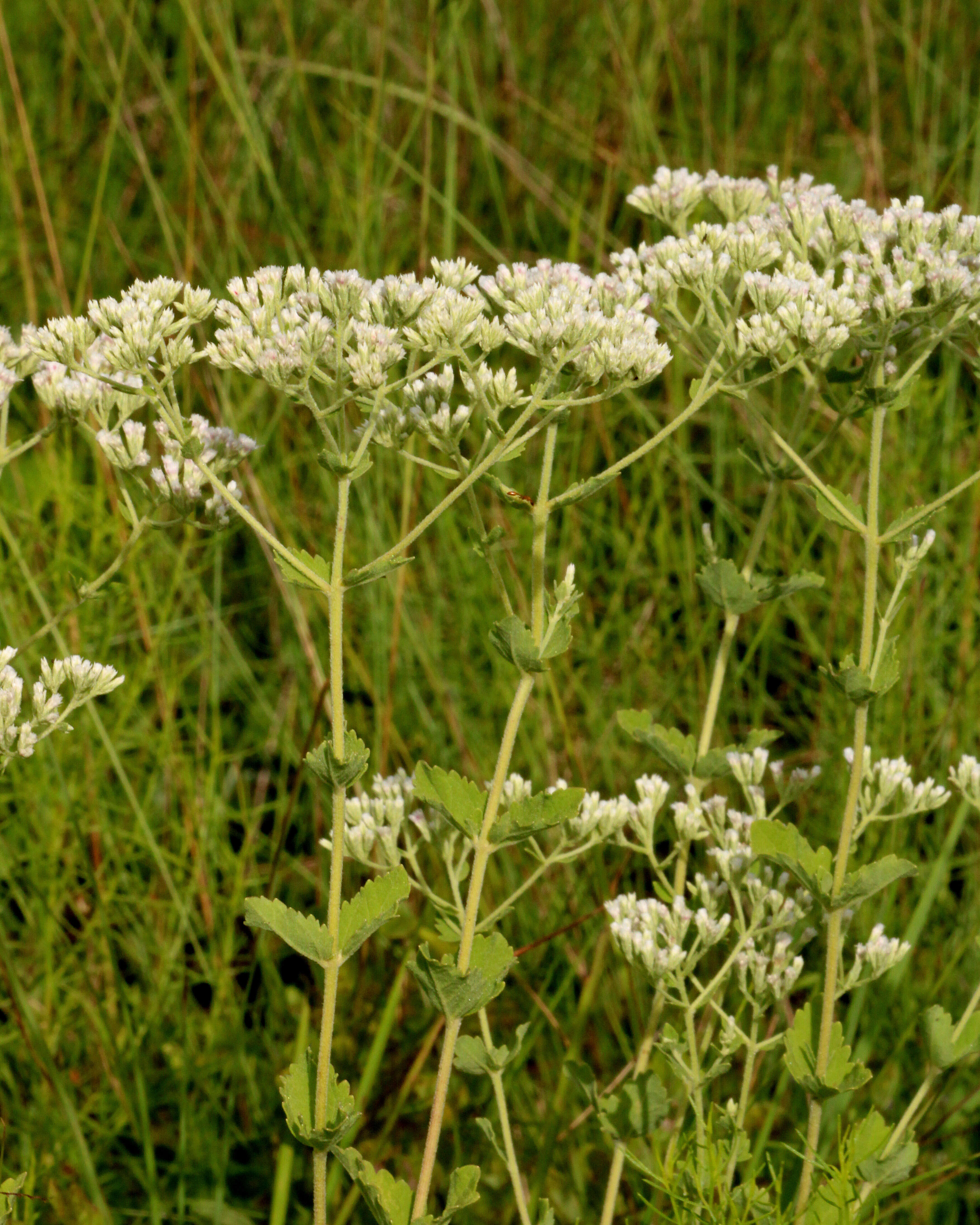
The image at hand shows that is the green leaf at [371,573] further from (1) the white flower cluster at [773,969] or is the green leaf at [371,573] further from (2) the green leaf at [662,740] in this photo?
(1) the white flower cluster at [773,969]

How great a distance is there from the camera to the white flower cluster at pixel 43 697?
197 cm

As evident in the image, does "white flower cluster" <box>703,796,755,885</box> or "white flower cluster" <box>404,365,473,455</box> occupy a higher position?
"white flower cluster" <box>404,365,473,455</box>

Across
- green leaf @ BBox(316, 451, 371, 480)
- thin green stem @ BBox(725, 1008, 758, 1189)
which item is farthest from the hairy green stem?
green leaf @ BBox(316, 451, 371, 480)

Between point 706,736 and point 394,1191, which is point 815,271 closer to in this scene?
point 706,736

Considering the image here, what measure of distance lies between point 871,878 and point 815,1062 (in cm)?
38

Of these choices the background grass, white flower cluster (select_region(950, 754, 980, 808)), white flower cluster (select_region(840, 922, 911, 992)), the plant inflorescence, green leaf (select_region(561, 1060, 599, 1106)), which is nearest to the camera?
the plant inflorescence

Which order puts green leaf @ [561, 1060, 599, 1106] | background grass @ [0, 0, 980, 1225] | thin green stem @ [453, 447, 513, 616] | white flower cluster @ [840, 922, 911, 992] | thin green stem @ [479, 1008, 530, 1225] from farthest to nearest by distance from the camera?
background grass @ [0, 0, 980, 1225], green leaf @ [561, 1060, 599, 1106], white flower cluster @ [840, 922, 911, 992], thin green stem @ [479, 1008, 530, 1225], thin green stem @ [453, 447, 513, 616]

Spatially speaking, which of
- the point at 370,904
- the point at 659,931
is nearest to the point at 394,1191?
the point at 370,904

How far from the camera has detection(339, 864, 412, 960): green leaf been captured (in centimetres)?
192

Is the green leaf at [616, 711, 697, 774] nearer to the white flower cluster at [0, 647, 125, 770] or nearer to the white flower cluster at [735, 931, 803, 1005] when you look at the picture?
the white flower cluster at [735, 931, 803, 1005]

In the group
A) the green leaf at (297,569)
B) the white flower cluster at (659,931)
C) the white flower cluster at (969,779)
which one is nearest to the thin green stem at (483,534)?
→ the green leaf at (297,569)

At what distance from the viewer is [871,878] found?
2121 mm

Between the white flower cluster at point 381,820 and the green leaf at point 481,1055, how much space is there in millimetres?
342

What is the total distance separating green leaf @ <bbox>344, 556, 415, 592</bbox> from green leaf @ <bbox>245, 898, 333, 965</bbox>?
47cm
